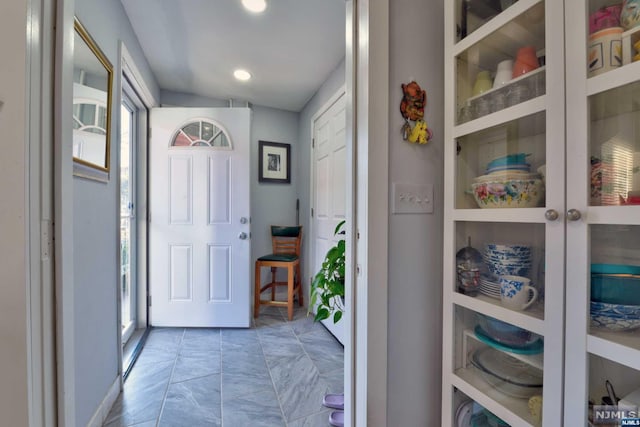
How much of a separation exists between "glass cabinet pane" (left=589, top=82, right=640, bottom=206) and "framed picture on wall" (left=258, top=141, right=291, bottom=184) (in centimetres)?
307

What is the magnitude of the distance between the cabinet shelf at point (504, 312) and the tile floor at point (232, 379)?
109 cm

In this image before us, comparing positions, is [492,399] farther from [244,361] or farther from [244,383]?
[244,361]

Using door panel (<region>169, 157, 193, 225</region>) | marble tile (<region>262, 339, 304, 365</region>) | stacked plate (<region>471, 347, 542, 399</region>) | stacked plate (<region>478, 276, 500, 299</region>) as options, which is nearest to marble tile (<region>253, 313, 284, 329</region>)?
marble tile (<region>262, 339, 304, 365</region>)

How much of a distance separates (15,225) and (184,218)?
2113 mm

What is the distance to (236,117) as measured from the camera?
2734 millimetres

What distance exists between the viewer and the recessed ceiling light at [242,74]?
258 cm

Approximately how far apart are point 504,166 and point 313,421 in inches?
60.1

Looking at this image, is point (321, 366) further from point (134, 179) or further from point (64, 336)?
point (134, 179)

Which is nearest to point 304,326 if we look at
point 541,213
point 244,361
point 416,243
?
point 244,361

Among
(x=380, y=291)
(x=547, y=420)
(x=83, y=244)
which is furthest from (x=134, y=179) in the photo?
(x=547, y=420)

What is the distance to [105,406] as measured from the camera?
1.52 m

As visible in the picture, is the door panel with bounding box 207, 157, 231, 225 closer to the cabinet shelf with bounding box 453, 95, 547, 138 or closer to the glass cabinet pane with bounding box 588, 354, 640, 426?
the cabinet shelf with bounding box 453, 95, 547, 138

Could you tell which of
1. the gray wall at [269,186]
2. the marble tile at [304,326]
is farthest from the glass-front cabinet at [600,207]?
the gray wall at [269,186]

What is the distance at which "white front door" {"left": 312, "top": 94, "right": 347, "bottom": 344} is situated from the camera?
95.7 inches
